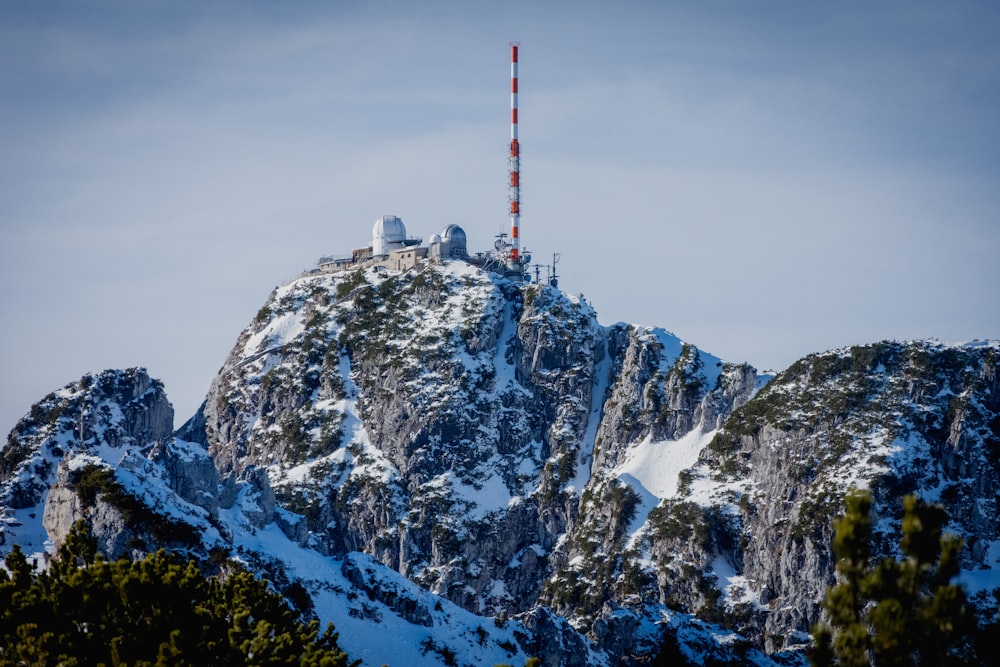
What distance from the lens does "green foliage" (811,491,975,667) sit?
65.2 meters

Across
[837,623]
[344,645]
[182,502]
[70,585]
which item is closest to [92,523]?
[182,502]

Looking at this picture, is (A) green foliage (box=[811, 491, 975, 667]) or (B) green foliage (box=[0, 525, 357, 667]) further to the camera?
(B) green foliage (box=[0, 525, 357, 667])

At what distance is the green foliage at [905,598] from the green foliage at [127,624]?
38504 mm

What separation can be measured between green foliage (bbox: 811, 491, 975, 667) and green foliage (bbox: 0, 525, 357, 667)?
38.5 metres

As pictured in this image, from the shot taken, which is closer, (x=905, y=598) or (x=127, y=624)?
(x=905, y=598)

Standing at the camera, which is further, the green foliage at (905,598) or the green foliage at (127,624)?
the green foliage at (127,624)

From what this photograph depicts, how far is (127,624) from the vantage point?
9894 cm

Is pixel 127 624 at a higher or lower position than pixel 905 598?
lower

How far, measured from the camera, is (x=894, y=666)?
216 ft

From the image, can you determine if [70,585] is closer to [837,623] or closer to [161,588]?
[161,588]

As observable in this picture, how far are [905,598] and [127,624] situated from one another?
55.1 meters

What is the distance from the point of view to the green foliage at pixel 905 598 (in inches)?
2569

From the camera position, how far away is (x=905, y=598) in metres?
66.8

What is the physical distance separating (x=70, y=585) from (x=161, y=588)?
6.23m
